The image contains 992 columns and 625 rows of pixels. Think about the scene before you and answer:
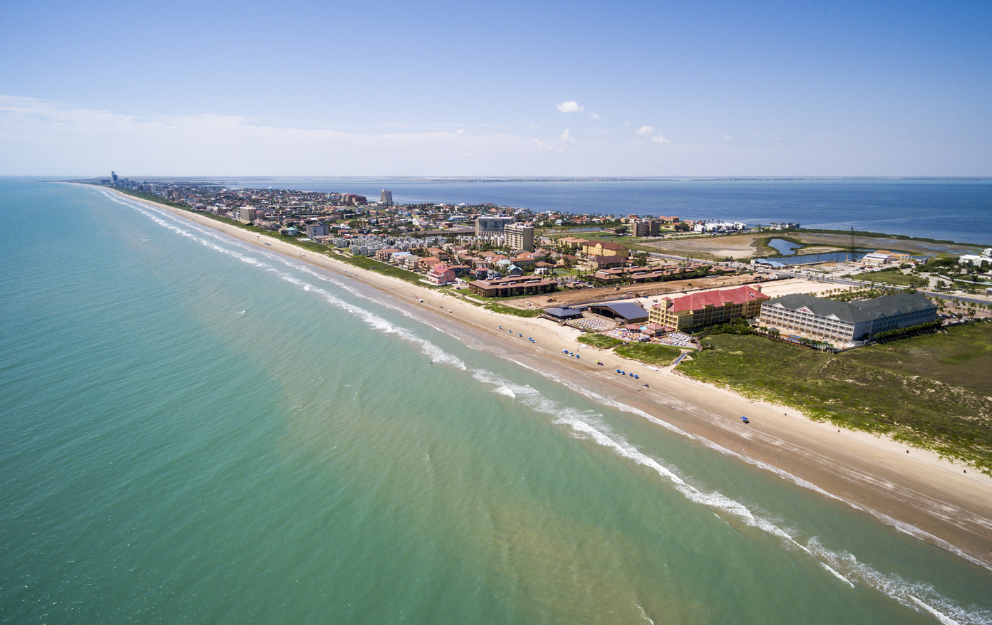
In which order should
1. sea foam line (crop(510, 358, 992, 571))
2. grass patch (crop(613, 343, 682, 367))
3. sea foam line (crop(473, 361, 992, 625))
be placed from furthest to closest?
grass patch (crop(613, 343, 682, 367)) → sea foam line (crop(510, 358, 992, 571)) → sea foam line (crop(473, 361, 992, 625))

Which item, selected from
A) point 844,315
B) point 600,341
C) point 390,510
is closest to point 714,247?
point 844,315

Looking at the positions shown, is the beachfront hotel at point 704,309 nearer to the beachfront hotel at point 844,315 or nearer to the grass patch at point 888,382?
the beachfront hotel at point 844,315

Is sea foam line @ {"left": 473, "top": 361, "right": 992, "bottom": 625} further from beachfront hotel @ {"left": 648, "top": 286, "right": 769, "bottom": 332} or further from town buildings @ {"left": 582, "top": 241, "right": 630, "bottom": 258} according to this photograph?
town buildings @ {"left": 582, "top": 241, "right": 630, "bottom": 258}

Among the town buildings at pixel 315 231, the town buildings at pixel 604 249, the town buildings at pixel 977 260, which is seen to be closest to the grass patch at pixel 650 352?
the town buildings at pixel 604 249

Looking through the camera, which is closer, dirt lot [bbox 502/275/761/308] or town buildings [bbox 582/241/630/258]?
dirt lot [bbox 502/275/761/308]

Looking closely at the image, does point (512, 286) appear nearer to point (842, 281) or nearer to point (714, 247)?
point (842, 281)

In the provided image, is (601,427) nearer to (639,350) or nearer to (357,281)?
(639,350)

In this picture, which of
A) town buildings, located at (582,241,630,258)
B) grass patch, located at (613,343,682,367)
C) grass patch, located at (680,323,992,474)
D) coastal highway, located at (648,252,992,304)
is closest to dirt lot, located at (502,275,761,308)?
coastal highway, located at (648,252,992,304)
